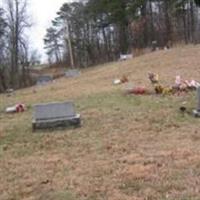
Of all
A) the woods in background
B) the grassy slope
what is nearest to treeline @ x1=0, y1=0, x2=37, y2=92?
the woods in background

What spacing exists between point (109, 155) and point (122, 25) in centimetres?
4356

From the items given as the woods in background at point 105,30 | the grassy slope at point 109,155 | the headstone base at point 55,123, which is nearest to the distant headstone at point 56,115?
the headstone base at point 55,123

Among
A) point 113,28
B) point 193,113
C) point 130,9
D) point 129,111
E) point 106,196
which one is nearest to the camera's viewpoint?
point 106,196

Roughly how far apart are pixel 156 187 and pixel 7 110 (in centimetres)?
914

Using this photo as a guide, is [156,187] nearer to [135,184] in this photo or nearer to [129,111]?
[135,184]

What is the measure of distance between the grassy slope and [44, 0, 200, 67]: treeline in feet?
93.5

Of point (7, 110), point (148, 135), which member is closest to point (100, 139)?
point (148, 135)

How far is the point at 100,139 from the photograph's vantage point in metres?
9.44

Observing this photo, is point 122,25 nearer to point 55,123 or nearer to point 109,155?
point 55,123

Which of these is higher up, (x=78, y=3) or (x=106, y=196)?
(x=78, y=3)

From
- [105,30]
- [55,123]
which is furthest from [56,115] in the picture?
[105,30]

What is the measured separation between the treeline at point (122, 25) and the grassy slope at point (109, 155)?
2849 cm

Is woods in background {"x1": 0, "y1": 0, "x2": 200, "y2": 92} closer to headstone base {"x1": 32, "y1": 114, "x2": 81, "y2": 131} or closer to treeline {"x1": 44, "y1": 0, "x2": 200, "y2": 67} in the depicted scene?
treeline {"x1": 44, "y1": 0, "x2": 200, "y2": 67}

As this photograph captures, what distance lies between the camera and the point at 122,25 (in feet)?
166
